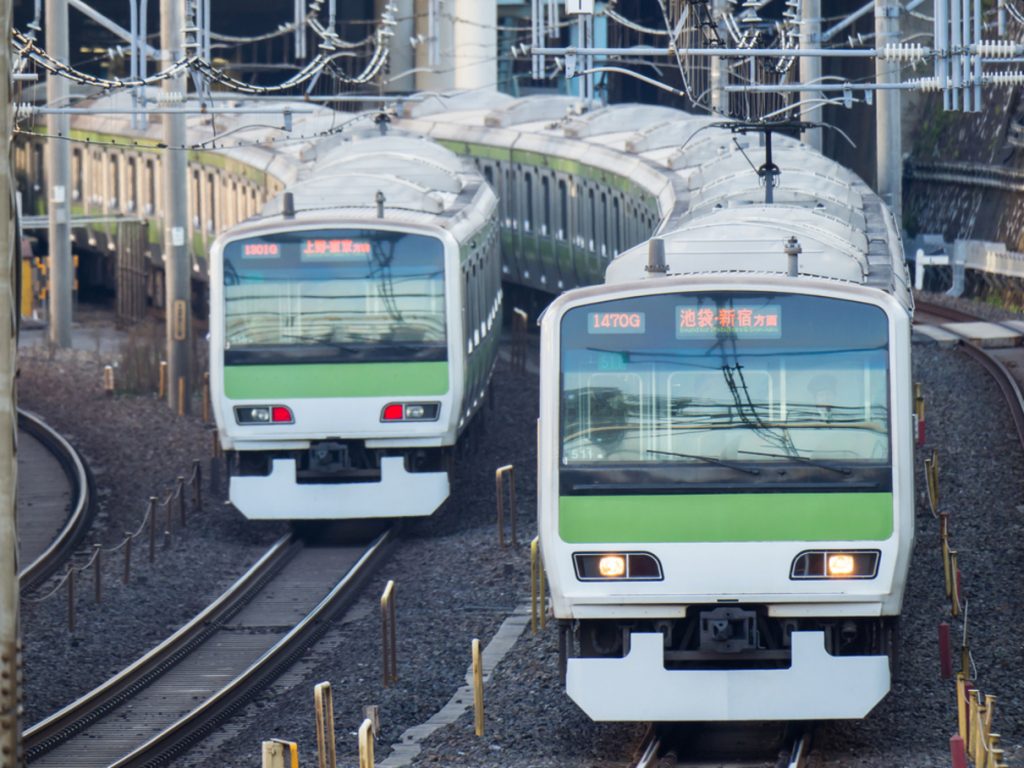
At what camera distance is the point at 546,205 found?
91.1 ft

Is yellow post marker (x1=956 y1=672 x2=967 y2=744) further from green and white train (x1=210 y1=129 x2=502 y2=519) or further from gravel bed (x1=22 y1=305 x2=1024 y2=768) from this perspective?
green and white train (x1=210 y1=129 x2=502 y2=519)

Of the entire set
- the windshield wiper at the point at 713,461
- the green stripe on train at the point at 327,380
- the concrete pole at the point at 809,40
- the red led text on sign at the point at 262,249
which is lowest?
the green stripe on train at the point at 327,380

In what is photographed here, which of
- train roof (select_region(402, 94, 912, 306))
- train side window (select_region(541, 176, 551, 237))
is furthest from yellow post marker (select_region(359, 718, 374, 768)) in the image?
train side window (select_region(541, 176, 551, 237))

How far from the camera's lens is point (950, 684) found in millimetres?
11227

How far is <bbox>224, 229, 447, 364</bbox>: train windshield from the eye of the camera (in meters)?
16.4

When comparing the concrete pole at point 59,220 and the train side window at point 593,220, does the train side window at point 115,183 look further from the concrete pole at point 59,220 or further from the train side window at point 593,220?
the train side window at point 593,220

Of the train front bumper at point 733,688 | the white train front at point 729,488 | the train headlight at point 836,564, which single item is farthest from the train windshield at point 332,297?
the train headlight at point 836,564

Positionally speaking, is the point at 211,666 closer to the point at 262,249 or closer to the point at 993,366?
the point at 262,249

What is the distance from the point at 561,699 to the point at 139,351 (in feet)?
53.9

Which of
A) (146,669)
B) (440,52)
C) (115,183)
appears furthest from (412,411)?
(440,52)

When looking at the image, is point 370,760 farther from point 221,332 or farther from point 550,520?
point 221,332

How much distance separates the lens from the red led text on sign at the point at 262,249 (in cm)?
1638

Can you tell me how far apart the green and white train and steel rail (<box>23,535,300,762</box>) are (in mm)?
763

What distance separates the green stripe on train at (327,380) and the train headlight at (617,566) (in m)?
6.75
